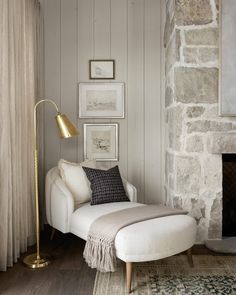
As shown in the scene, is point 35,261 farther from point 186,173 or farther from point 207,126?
point 207,126

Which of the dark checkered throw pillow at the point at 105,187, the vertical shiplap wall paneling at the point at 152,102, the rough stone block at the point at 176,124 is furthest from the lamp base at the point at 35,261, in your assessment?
the rough stone block at the point at 176,124

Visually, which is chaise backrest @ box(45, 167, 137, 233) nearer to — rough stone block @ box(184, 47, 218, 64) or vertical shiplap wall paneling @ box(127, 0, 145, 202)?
vertical shiplap wall paneling @ box(127, 0, 145, 202)

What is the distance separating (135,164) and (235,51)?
5.41ft

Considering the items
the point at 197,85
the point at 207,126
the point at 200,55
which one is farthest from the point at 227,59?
the point at 207,126

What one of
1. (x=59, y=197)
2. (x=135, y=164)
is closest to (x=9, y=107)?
(x=59, y=197)

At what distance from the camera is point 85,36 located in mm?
3895

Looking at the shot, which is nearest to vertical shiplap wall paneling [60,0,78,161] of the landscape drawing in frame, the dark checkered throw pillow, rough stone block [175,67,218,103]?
the dark checkered throw pillow

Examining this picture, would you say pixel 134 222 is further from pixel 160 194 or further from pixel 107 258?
pixel 160 194

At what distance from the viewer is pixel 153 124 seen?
155 inches

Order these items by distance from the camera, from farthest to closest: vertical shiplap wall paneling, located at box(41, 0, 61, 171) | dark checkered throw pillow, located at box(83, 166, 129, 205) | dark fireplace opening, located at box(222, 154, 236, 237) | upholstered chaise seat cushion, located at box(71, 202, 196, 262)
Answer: vertical shiplap wall paneling, located at box(41, 0, 61, 171) < dark fireplace opening, located at box(222, 154, 236, 237) < dark checkered throw pillow, located at box(83, 166, 129, 205) < upholstered chaise seat cushion, located at box(71, 202, 196, 262)

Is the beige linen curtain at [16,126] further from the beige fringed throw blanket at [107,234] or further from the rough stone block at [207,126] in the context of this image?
the rough stone block at [207,126]

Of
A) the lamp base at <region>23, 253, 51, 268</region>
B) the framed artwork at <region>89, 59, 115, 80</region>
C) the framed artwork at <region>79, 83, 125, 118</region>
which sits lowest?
the lamp base at <region>23, 253, 51, 268</region>

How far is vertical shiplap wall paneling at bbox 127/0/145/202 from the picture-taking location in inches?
153

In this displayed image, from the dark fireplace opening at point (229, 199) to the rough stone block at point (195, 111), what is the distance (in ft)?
2.04
